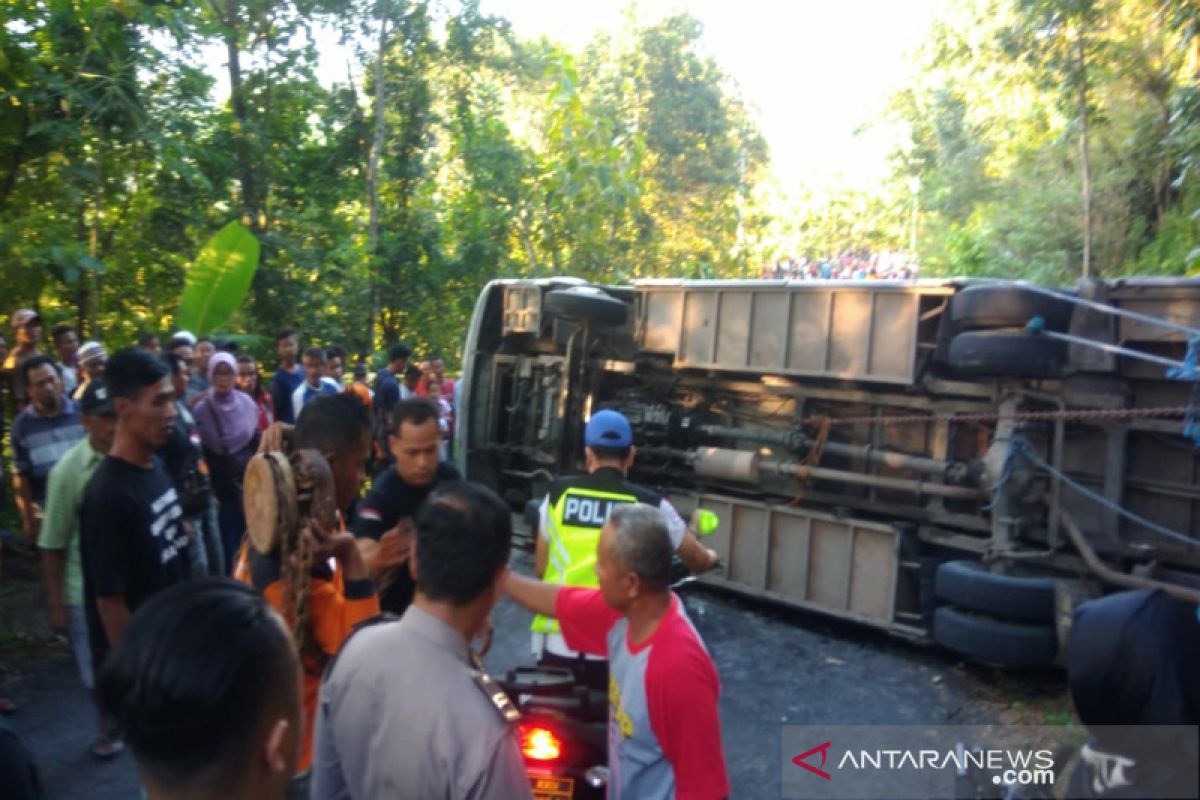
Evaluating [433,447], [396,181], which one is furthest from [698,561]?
[396,181]

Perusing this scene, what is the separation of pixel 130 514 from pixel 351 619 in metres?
1.13

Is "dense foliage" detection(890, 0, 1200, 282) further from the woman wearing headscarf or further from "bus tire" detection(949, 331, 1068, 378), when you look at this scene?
the woman wearing headscarf

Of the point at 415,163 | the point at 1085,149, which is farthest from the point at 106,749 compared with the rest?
the point at 1085,149

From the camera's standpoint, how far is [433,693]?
195 cm

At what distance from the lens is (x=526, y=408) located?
937cm

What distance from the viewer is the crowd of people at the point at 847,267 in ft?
69.0

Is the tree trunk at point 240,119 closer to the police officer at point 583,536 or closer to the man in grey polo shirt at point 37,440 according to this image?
the man in grey polo shirt at point 37,440

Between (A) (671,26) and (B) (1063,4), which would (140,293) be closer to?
(B) (1063,4)

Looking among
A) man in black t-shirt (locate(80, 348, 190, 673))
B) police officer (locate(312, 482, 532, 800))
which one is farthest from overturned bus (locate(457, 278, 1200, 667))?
man in black t-shirt (locate(80, 348, 190, 673))

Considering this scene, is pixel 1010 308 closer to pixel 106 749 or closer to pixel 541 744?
pixel 541 744

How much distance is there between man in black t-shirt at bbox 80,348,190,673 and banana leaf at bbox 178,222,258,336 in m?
5.78

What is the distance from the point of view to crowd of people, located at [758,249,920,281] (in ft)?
69.0

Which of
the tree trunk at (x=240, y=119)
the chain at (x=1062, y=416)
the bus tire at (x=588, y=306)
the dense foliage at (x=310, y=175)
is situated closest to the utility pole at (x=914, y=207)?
the dense foliage at (x=310, y=175)

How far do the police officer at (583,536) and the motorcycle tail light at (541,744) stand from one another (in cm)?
43
